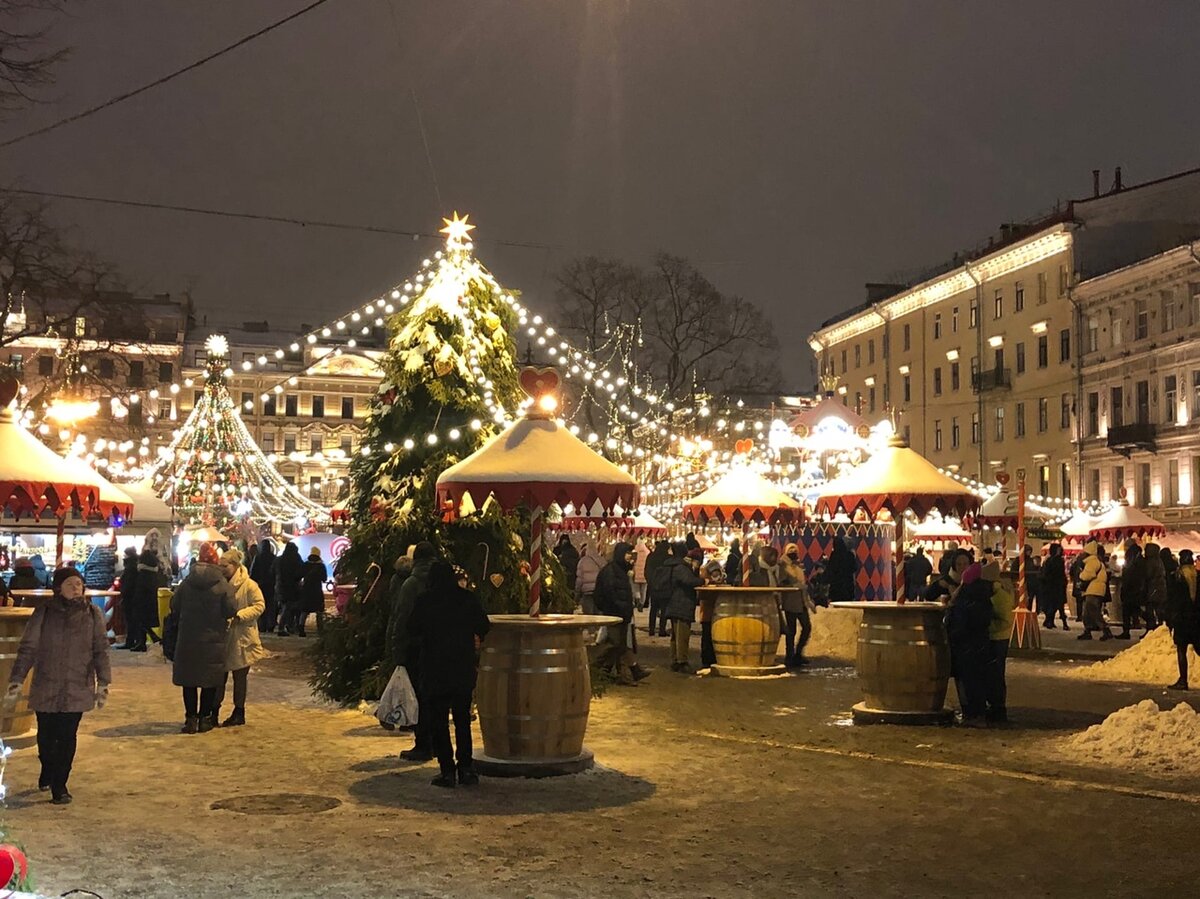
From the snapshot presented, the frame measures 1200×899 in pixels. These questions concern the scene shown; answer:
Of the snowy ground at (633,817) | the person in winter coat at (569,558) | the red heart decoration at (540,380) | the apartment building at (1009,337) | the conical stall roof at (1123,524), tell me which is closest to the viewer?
the snowy ground at (633,817)

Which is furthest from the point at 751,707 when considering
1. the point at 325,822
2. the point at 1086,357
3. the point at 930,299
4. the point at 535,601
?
the point at 930,299

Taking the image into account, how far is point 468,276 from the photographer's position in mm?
15891

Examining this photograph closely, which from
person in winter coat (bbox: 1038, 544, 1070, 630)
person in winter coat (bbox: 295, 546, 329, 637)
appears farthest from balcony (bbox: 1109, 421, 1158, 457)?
person in winter coat (bbox: 295, 546, 329, 637)

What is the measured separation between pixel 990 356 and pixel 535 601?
52.1 meters

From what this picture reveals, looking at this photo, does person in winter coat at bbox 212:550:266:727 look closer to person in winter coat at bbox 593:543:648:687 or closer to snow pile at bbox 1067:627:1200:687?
person in winter coat at bbox 593:543:648:687

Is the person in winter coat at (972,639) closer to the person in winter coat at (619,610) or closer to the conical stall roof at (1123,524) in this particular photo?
the person in winter coat at (619,610)

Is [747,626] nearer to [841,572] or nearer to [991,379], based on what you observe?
[841,572]

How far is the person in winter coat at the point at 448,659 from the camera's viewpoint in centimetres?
965

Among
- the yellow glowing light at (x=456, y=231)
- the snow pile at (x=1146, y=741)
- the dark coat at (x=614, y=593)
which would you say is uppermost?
the yellow glowing light at (x=456, y=231)

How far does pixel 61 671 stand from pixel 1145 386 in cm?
4575

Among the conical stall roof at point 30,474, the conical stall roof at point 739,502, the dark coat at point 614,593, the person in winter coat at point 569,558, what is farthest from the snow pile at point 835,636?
the conical stall roof at point 30,474

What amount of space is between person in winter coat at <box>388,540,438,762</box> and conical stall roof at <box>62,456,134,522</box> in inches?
173

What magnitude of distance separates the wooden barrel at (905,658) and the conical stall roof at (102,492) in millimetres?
8260

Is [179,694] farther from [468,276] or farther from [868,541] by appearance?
[868,541]
